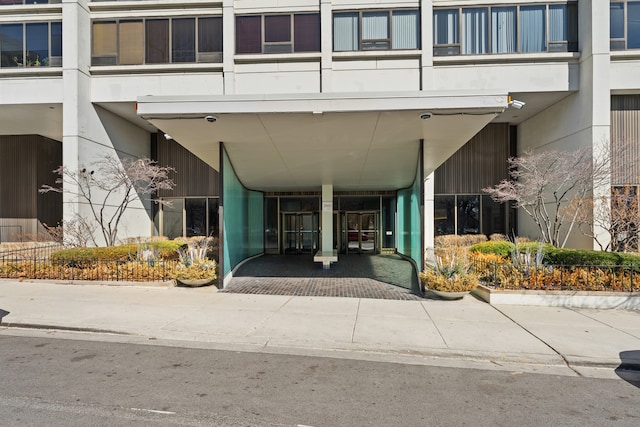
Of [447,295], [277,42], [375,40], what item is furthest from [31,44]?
[447,295]

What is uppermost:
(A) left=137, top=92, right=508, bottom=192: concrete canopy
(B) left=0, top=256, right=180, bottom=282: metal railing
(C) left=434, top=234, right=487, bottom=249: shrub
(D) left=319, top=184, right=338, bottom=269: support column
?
(A) left=137, top=92, right=508, bottom=192: concrete canopy

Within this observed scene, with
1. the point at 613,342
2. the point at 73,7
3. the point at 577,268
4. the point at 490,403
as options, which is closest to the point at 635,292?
the point at 577,268

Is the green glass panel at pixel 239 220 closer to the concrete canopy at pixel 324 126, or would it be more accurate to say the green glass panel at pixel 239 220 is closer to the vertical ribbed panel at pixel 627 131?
the concrete canopy at pixel 324 126

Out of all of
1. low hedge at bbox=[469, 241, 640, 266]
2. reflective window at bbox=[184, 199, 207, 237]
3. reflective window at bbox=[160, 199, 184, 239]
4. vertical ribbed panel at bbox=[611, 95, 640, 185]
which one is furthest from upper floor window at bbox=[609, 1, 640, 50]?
reflective window at bbox=[160, 199, 184, 239]

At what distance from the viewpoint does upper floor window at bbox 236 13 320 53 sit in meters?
17.2

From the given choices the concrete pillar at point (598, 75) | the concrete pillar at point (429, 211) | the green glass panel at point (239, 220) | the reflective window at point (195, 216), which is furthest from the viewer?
the reflective window at point (195, 216)

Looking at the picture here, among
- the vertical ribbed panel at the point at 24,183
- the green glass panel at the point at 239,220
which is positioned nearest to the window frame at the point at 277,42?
the green glass panel at the point at 239,220

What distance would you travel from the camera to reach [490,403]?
4.19 metres

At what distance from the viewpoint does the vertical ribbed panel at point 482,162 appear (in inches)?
795

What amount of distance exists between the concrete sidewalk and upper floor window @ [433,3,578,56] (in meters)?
12.3

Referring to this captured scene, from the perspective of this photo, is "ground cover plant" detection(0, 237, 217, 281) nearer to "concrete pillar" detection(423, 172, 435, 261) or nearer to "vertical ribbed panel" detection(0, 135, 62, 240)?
"vertical ribbed panel" detection(0, 135, 62, 240)

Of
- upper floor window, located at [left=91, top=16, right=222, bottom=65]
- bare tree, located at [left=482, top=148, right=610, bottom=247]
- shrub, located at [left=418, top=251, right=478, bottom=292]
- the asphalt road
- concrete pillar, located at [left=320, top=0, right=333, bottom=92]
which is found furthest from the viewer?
upper floor window, located at [left=91, top=16, right=222, bottom=65]

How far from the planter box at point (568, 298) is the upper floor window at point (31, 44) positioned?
19.4 metres

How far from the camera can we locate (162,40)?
56.8 ft
